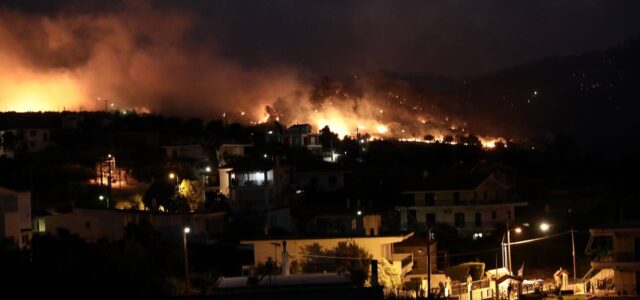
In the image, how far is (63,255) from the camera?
1036 inches

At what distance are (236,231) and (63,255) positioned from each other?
15.3 metres

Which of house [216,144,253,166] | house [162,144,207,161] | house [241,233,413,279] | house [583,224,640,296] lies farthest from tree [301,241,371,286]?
house [162,144,207,161]

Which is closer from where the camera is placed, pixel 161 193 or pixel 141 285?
pixel 141 285

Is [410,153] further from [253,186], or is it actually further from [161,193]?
[161,193]

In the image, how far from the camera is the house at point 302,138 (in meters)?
68.6

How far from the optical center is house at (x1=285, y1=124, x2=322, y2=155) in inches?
2702

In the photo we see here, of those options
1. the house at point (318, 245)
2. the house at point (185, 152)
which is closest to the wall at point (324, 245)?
the house at point (318, 245)

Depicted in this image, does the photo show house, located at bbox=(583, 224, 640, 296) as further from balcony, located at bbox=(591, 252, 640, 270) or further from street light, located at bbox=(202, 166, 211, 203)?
street light, located at bbox=(202, 166, 211, 203)

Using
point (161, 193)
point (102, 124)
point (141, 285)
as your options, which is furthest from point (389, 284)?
point (102, 124)

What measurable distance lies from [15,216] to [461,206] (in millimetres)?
20308

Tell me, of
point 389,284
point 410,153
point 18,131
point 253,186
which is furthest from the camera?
point 410,153

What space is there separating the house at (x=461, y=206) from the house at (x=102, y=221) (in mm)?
11260

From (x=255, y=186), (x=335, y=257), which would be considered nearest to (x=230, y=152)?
(x=255, y=186)

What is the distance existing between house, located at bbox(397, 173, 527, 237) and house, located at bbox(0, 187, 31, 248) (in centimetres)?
1718
